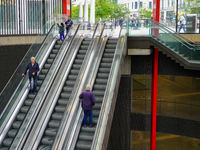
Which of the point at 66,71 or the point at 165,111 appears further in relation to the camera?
the point at 165,111

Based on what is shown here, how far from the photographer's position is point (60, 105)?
1138cm

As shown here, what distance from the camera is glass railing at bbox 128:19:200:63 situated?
45.6ft

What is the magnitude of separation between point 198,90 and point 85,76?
307 inches

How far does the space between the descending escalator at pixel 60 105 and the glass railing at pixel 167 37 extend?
3.09m

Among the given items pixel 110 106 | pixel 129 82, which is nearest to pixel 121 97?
pixel 129 82

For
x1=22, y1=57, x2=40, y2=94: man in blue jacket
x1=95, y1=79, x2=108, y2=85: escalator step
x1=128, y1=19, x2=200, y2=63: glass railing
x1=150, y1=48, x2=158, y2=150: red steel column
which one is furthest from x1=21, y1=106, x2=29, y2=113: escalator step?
x1=150, y1=48, x2=158, y2=150: red steel column

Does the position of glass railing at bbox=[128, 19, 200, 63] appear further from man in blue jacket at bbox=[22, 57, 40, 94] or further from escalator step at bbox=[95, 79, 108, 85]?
man in blue jacket at bbox=[22, 57, 40, 94]

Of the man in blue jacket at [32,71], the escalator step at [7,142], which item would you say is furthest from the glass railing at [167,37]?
the escalator step at [7,142]

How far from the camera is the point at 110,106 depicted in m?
10.5

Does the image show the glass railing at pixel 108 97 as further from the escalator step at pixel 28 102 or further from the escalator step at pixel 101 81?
the escalator step at pixel 28 102

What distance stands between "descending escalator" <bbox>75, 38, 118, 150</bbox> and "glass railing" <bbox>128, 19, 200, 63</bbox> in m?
1.50

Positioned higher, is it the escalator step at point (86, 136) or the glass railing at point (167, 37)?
the glass railing at point (167, 37)

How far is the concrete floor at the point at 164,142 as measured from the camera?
16.9 metres

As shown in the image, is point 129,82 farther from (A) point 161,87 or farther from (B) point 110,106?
(B) point 110,106
